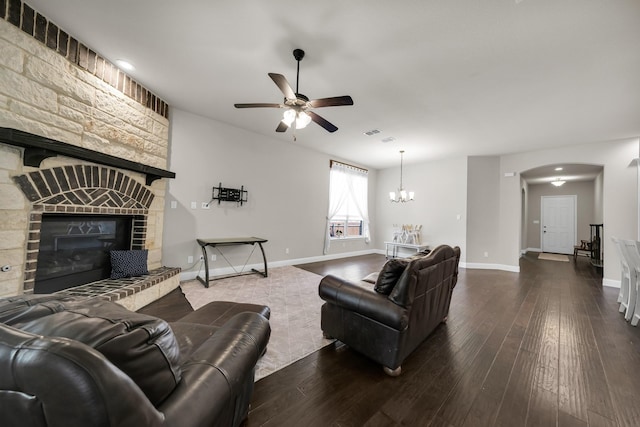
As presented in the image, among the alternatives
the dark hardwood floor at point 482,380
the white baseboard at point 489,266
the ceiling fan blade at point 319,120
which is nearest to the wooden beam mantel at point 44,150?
the dark hardwood floor at point 482,380

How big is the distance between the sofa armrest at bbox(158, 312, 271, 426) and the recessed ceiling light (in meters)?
3.28

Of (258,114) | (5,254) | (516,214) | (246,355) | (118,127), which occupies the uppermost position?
(258,114)

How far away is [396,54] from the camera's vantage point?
241 cm

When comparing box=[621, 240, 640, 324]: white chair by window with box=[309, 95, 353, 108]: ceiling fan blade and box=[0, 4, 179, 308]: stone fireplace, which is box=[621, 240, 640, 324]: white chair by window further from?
box=[0, 4, 179, 308]: stone fireplace

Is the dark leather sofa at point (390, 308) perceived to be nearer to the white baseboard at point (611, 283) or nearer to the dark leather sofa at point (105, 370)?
the dark leather sofa at point (105, 370)

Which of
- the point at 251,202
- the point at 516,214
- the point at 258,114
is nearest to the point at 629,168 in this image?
the point at 516,214

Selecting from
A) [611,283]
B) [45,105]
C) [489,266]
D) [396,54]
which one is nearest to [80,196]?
[45,105]

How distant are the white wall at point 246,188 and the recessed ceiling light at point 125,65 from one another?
3.18ft

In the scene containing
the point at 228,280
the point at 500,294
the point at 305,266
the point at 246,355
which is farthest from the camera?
the point at 305,266

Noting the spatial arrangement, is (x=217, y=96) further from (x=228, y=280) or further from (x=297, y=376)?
(x=297, y=376)

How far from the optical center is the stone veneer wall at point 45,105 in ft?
6.61

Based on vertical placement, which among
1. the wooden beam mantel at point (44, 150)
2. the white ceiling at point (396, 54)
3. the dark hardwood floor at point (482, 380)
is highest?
the white ceiling at point (396, 54)

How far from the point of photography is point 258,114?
3902 mm

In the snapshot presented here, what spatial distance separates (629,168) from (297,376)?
21.6ft
